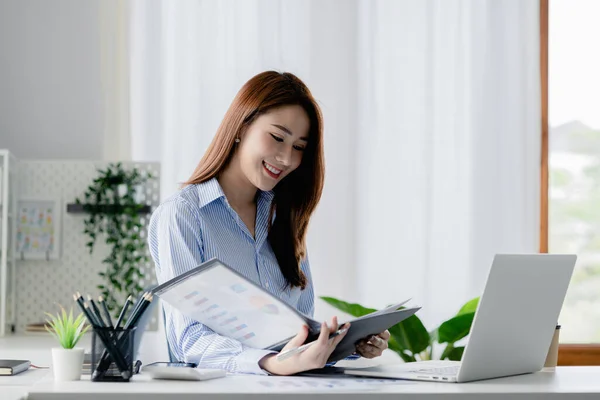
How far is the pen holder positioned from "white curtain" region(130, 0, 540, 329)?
96.2 inches

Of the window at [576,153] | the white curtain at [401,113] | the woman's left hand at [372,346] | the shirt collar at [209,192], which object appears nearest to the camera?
the woman's left hand at [372,346]

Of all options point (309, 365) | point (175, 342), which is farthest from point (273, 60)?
point (309, 365)

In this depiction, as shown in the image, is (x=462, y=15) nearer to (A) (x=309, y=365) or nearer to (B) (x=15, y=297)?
(B) (x=15, y=297)

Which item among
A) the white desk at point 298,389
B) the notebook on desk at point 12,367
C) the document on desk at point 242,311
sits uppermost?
the document on desk at point 242,311

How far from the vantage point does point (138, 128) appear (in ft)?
12.0

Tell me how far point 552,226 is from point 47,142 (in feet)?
7.87

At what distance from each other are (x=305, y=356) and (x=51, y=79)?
8.65 ft

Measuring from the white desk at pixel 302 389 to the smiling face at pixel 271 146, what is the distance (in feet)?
1.98

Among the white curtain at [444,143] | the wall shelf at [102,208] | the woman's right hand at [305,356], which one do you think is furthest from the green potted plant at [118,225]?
the woman's right hand at [305,356]

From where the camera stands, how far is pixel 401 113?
3822mm

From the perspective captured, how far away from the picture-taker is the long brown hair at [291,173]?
1.88 meters

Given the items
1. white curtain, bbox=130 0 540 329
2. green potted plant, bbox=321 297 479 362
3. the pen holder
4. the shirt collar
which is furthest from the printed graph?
white curtain, bbox=130 0 540 329

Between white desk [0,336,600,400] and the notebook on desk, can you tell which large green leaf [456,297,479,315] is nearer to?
white desk [0,336,600,400]

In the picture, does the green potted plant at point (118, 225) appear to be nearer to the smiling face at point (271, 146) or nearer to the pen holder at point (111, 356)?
the smiling face at point (271, 146)
